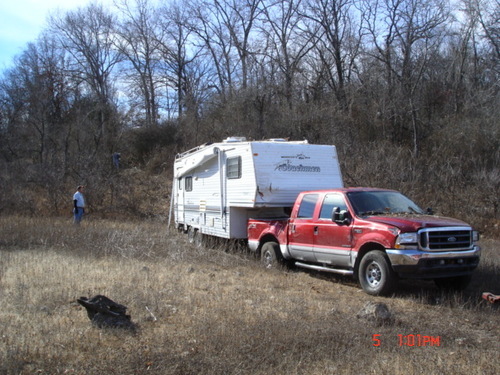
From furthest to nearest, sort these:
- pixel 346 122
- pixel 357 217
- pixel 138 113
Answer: pixel 138 113
pixel 346 122
pixel 357 217

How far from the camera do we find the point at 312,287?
869 centimetres

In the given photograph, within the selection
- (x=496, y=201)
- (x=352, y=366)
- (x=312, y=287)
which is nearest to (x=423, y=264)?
(x=312, y=287)

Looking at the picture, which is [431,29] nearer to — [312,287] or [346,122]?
[346,122]

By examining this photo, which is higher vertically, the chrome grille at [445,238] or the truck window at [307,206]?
the truck window at [307,206]

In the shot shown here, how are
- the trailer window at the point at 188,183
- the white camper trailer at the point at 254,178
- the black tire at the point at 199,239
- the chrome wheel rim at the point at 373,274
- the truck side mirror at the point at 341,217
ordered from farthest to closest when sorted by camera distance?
Answer: the trailer window at the point at 188,183, the black tire at the point at 199,239, the white camper trailer at the point at 254,178, the truck side mirror at the point at 341,217, the chrome wheel rim at the point at 373,274

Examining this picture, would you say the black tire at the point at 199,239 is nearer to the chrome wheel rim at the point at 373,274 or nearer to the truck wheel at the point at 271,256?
the truck wheel at the point at 271,256

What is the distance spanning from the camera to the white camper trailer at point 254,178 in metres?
11.2

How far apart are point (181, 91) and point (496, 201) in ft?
91.5

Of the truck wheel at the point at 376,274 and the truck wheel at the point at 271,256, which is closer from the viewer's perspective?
the truck wheel at the point at 376,274

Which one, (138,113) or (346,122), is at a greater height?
(138,113)

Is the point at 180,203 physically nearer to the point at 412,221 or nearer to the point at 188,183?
the point at 188,183

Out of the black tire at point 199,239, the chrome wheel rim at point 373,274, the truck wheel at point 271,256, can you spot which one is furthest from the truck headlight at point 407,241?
the black tire at point 199,239
